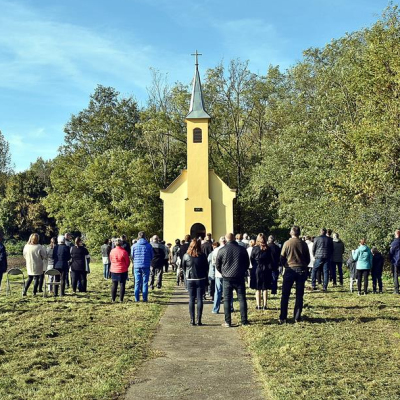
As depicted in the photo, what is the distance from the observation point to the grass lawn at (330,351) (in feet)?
20.6

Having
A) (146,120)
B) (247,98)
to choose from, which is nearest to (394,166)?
(247,98)

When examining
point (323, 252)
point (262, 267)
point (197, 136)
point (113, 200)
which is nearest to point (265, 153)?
point (197, 136)

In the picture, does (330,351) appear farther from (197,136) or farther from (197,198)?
(197,136)

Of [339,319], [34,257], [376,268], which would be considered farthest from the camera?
[376,268]

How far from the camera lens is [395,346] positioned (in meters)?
8.53

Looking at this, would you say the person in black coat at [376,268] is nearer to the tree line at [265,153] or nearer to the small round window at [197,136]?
the tree line at [265,153]

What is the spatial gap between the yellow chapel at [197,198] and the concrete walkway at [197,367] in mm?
26931

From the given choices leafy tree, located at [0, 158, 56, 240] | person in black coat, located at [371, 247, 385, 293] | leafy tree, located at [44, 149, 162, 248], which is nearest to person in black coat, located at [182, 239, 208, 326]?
person in black coat, located at [371, 247, 385, 293]

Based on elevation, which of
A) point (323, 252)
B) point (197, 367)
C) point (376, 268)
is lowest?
point (197, 367)

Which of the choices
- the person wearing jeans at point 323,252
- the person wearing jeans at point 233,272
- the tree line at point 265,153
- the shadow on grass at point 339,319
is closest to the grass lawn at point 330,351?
the shadow on grass at point 339,319

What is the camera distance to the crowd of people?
1067 cm

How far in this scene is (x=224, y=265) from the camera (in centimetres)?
1071

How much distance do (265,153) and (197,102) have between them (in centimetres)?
612

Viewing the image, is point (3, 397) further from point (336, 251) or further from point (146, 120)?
point (146, 120)
